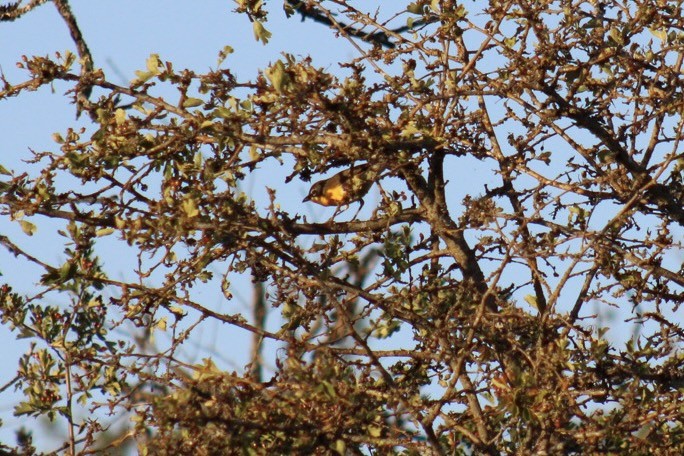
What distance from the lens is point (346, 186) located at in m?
4.32

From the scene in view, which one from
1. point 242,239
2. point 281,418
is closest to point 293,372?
point 281,418

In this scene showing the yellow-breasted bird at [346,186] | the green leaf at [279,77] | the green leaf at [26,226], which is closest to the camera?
the green leaf at [279,77]

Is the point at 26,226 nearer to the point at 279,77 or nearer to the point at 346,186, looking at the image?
the point at 279,77

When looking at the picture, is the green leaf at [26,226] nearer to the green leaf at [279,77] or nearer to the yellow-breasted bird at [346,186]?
the green leaf at [279,77]

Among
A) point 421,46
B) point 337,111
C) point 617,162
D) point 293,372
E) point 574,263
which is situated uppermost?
point 421,46

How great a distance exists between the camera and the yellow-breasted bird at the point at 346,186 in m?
4.20

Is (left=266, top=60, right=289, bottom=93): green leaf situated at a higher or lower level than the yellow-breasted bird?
lower

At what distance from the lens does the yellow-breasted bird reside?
420 cm

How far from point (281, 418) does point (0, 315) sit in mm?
1394

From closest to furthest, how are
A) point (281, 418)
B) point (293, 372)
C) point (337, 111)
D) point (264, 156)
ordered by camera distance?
point (293, 372)
point (281, 418)
point (337, 111)
point (264, 156)

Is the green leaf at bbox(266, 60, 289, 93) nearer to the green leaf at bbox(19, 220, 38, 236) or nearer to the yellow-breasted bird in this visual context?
the yellow-breasted bird

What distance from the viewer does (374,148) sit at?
3.88m

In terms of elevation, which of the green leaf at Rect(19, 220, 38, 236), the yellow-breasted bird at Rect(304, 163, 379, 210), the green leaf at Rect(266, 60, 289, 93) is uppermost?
the yellow-breasted bird at Rect(304, 163, 379, 210)

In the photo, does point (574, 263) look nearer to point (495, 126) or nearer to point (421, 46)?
point (495, 126)
